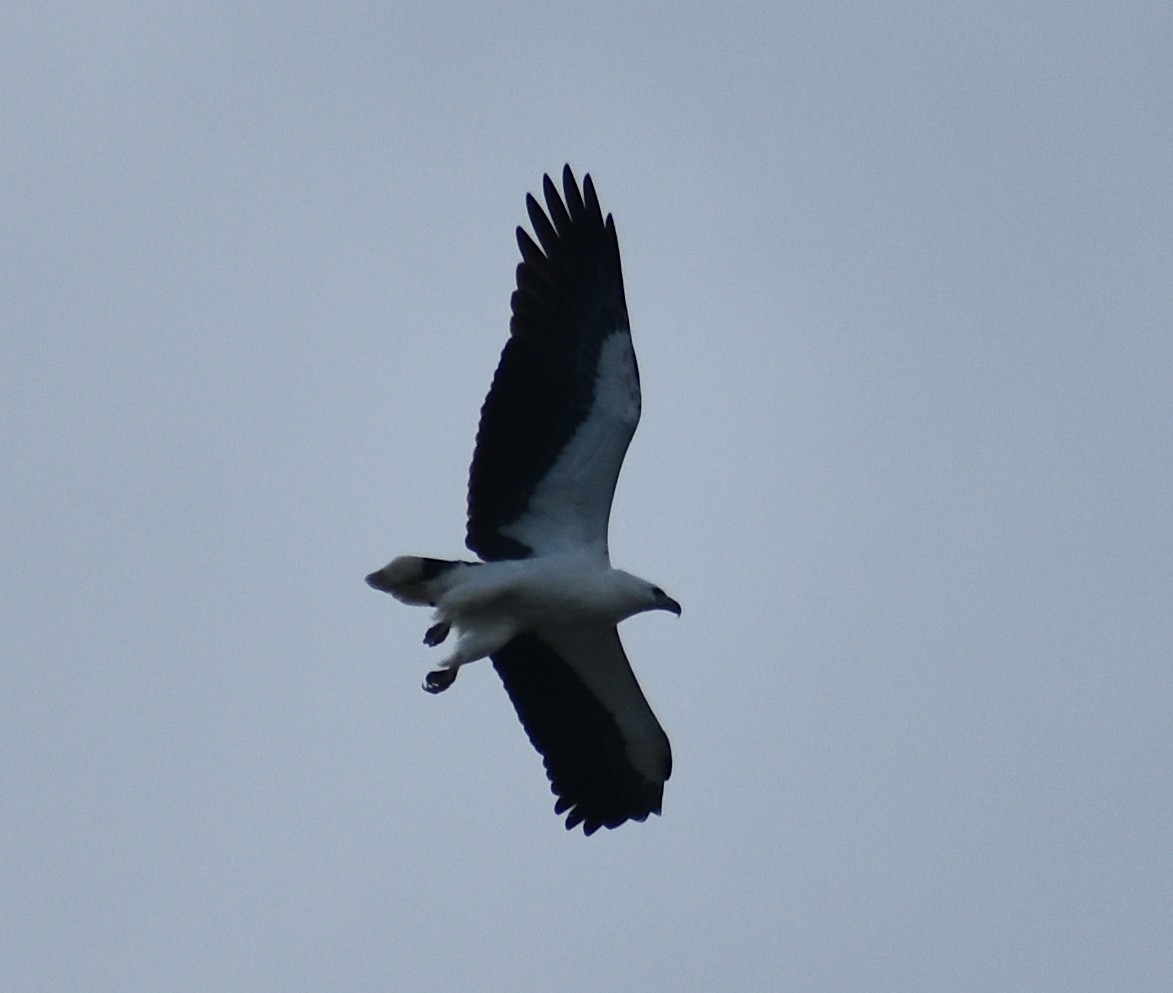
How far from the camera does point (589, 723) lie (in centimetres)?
1491

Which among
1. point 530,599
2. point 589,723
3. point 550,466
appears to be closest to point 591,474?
point 550,466

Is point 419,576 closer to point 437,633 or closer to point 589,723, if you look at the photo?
point 437,633

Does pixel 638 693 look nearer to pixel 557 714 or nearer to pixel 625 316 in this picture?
pixel 557 714

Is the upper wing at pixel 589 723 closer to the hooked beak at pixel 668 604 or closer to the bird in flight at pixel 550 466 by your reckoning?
the bird in flight at pixel 550 466

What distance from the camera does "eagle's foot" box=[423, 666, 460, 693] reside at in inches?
556

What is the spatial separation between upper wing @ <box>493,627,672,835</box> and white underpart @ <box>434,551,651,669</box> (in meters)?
0.34

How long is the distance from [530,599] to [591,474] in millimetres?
880

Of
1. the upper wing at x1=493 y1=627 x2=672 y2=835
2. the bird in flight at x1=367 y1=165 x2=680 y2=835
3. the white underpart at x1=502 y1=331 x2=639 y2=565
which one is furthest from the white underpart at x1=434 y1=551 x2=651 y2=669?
the upper wing at x1=493 y1=627 x2=672 y2=835

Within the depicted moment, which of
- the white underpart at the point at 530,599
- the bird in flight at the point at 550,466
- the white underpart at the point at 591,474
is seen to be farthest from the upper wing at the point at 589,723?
the white underpart at the point at 591,474

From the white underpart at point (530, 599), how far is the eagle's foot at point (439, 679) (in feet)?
0.21

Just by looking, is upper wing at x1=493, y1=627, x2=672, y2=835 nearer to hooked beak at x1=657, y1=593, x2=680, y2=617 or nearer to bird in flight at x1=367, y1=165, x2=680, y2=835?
bird in flight at x1=367, y1=165, x2=680, y2=835

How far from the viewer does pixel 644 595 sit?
14102 millimetres

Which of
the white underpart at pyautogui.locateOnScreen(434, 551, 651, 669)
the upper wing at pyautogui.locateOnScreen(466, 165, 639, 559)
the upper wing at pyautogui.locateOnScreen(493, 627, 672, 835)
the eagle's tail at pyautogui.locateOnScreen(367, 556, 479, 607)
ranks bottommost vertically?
the upper wing at pyautogui.locateOnScreen(493, 627, 672, 835)

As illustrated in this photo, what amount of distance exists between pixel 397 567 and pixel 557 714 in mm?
1668
